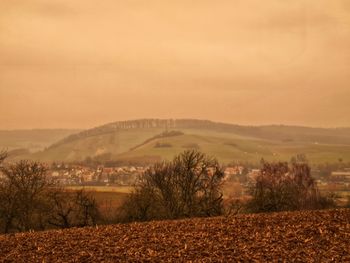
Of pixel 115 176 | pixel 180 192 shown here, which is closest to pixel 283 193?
pixel 180 192

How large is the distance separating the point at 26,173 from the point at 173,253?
94.2 ft

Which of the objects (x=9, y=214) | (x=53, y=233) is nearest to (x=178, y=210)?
(x=9, y=214)

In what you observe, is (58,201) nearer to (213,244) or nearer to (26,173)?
(26,173)

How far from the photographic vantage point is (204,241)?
814 inches

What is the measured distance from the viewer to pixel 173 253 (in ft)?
61.9

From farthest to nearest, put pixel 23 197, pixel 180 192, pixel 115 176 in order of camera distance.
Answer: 1. pixel 115 176
2. pixel 180 192
3. pixel 23 197

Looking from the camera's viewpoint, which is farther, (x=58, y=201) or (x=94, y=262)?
(x=58, y=201)

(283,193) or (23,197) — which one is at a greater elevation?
(23,197)

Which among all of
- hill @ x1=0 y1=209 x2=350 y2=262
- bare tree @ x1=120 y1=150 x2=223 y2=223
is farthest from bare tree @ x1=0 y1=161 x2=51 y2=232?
hill @ x1=0 y1=209 x2=350 y2=262

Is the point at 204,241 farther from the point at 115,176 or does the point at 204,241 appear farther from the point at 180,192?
the point at 115,176

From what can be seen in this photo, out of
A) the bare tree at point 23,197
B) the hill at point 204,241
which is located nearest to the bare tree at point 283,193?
the hill at point 204,241

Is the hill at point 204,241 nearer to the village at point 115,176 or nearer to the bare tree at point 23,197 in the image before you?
the bare tree at point 23,197

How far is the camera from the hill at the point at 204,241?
1825 cm

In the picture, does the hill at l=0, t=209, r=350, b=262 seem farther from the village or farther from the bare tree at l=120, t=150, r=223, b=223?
the village
